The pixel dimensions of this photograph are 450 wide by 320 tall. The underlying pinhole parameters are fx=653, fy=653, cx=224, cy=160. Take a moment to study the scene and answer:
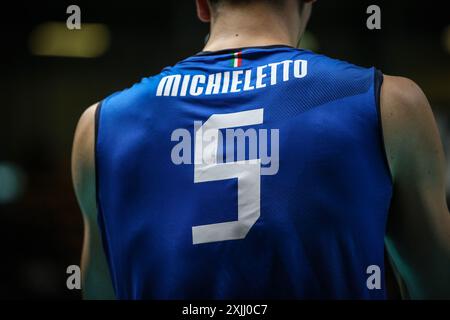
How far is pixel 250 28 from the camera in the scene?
1.75 m

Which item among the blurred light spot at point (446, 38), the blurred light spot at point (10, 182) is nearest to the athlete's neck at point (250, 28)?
the blurred light spot at point (10, 182)

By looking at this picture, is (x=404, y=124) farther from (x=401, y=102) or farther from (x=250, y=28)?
(x=250, y=28)

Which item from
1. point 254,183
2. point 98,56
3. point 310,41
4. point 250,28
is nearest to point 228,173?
point 254,183

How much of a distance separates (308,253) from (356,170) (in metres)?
0.22

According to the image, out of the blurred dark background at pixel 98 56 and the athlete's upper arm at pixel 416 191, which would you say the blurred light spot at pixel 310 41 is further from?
the athlete's upper arm at pixel 416 191

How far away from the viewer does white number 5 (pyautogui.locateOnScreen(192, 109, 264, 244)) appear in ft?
5.07

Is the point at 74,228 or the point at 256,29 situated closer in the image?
the point at 256,29

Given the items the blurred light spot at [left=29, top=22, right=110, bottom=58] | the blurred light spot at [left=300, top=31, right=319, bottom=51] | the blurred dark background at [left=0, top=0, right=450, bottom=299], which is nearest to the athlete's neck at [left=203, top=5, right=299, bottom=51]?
the blurred dark background at [left=0, top=0, right=450, bottom=299]

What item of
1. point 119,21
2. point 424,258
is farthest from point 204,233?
point 119,21

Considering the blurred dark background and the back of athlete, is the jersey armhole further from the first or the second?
the blurred dark background

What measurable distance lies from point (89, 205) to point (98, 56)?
29.9 ft

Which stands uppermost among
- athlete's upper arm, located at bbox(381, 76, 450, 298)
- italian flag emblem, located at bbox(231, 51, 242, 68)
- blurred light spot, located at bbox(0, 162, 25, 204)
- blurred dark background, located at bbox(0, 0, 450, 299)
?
blurred dark background, located at bbox(0, 0, 450, 299)
